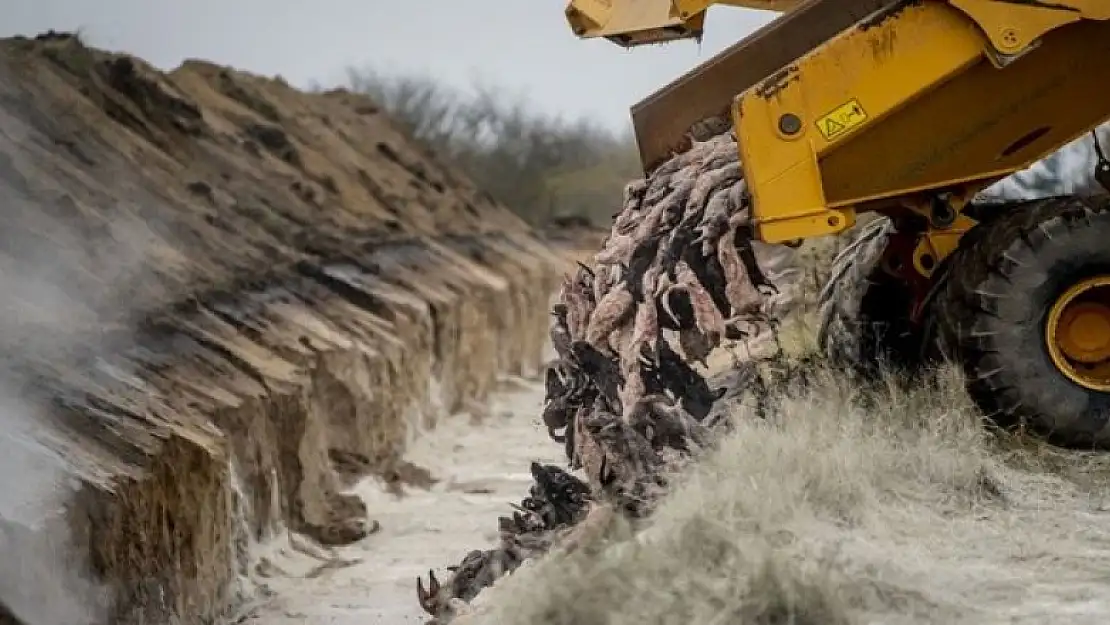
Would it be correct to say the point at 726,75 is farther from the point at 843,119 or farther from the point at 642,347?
the point at 642,347

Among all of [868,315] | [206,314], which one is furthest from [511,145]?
[868,315]

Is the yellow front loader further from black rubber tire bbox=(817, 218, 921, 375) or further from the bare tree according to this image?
the bare tree

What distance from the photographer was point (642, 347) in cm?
512

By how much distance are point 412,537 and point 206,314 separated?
173 cm

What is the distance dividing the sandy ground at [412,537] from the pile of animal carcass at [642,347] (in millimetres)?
1620

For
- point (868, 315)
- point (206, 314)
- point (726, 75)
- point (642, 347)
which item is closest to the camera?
point (642, 347)

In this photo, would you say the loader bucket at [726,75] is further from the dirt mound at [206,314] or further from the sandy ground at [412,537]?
the dirt mound at [206,314]

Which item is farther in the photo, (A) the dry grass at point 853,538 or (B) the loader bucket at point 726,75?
(B) the loader bucket at point 726,75

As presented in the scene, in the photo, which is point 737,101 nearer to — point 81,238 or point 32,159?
point 81,238

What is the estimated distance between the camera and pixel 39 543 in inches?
200

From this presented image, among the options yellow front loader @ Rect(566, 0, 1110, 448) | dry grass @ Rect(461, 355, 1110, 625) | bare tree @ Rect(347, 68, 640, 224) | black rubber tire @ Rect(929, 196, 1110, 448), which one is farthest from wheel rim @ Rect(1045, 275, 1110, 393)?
bare tree @ Rect(347, 68, 640, 224)

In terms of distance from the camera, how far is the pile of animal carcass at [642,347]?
4.44 m

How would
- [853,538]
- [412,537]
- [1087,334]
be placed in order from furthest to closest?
[412,537]
[1087,334]
[853,538]

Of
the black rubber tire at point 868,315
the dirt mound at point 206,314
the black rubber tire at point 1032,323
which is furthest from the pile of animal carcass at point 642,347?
the dirt mound at point 206,314
